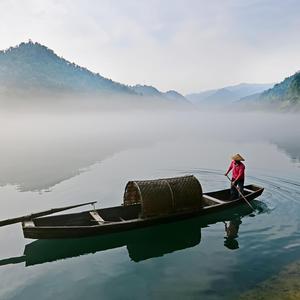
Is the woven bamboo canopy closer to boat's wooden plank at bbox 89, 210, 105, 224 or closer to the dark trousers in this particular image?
boat's wooden plank at bbox 89, 210, 105, 224

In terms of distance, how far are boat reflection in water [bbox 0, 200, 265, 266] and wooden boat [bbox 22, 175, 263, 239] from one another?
777mm

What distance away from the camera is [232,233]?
18.6 m

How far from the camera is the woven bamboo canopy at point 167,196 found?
17.9 metres

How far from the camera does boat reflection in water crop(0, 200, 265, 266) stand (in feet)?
53.2

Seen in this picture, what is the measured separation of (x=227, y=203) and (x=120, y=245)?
6.41 meters

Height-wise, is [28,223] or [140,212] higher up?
[28,223]

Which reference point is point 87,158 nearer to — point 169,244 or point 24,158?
point 24,158

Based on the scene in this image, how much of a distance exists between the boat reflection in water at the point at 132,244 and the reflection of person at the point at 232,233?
1.36m

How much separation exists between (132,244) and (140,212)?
2.41 meters

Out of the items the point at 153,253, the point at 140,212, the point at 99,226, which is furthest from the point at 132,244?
the point at 140,212

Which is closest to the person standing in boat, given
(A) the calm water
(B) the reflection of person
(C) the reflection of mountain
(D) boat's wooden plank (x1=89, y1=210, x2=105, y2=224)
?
(A) the calm water

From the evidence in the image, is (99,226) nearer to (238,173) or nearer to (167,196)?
(167,196)

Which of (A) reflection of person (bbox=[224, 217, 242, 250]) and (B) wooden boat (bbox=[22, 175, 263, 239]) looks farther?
(A) reflection of person (bbox=[224, 217, 242, 250])

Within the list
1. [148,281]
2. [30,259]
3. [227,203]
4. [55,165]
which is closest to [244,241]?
[227,203]
